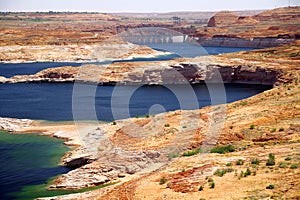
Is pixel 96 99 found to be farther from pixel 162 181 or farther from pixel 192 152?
pixel 162 181

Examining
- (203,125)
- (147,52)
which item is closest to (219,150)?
(203,125)

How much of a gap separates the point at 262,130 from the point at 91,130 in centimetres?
1782

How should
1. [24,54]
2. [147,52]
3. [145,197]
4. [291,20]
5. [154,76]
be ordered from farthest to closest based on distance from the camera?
[291,20]
[147,52]
[24,54]
[154,76]
[145,197]

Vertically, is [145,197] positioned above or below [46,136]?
above

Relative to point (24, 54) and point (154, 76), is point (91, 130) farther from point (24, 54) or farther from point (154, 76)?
A: point (24, 54)

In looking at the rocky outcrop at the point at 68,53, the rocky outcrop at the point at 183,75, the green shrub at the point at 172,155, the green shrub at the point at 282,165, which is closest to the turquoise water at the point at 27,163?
the green shrub at the point at 172,155

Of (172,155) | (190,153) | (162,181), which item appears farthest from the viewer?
(172,155)

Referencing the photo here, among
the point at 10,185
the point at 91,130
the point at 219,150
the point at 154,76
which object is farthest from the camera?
the point at 154,76

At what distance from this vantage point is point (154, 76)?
80.7 metres

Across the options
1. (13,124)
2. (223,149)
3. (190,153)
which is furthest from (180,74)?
(223,149)

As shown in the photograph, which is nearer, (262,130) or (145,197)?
(145,197)

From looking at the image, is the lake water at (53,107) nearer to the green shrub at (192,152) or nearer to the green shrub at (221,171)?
the green shrub at (192,152)

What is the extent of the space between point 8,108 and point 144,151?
33774mm

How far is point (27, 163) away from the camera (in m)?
35.2
